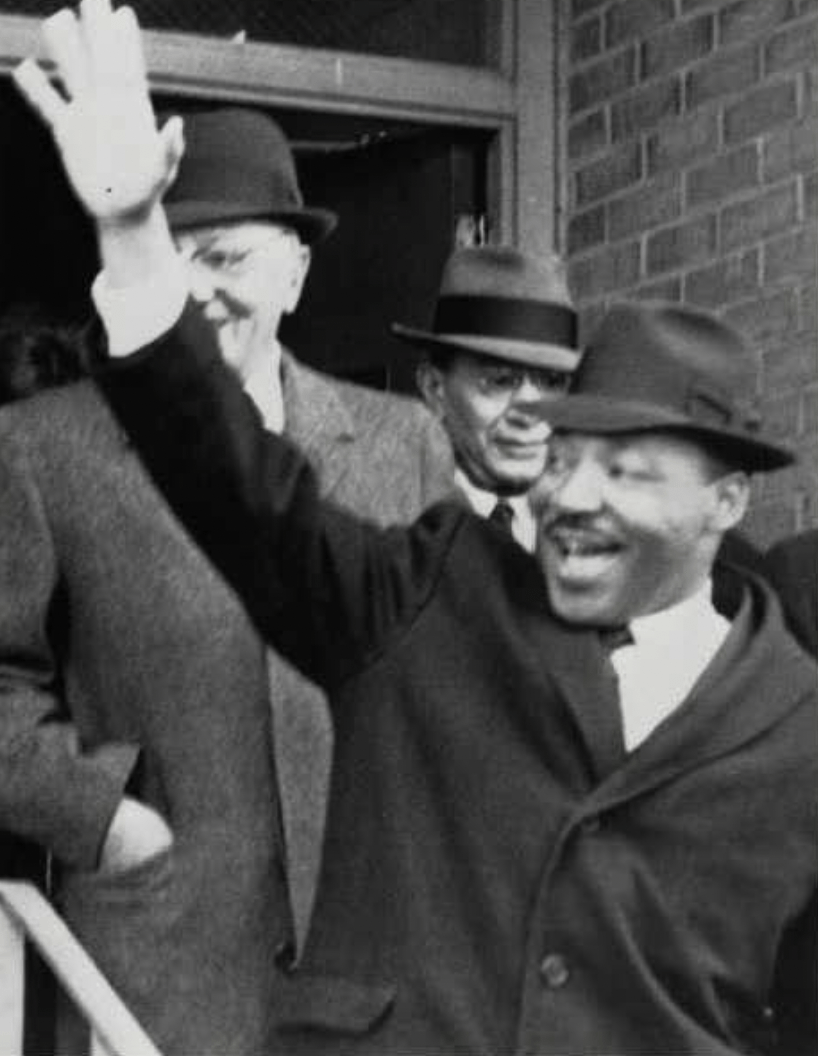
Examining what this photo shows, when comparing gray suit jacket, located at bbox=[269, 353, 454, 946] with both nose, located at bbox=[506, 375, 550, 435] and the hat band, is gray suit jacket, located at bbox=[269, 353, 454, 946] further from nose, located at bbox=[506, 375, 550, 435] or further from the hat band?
the hat band

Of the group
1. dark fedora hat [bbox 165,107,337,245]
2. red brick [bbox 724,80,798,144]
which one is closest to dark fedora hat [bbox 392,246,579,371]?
dark fedora hat [bbox 165,107,337,245]

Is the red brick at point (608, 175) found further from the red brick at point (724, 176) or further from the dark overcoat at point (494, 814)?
the dark overcoat at point (494, 814)

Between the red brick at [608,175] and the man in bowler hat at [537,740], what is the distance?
3.27m

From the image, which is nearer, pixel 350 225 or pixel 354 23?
pixel 354 23

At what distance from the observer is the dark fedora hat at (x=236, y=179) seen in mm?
4965

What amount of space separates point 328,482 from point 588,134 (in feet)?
8.57

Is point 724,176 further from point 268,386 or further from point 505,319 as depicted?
point 268,386

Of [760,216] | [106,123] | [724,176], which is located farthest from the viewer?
[724,176]

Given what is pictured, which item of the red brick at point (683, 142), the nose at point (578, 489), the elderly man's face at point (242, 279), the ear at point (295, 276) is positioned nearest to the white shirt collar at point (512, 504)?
the ear at point (295, 276)

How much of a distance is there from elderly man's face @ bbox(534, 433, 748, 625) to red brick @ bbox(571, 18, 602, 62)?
3557mm

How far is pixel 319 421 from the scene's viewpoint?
496 cm

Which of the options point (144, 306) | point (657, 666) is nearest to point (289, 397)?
point (657, 666)

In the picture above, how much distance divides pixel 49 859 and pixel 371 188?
9.69 feet

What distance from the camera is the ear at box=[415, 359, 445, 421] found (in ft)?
18.9
